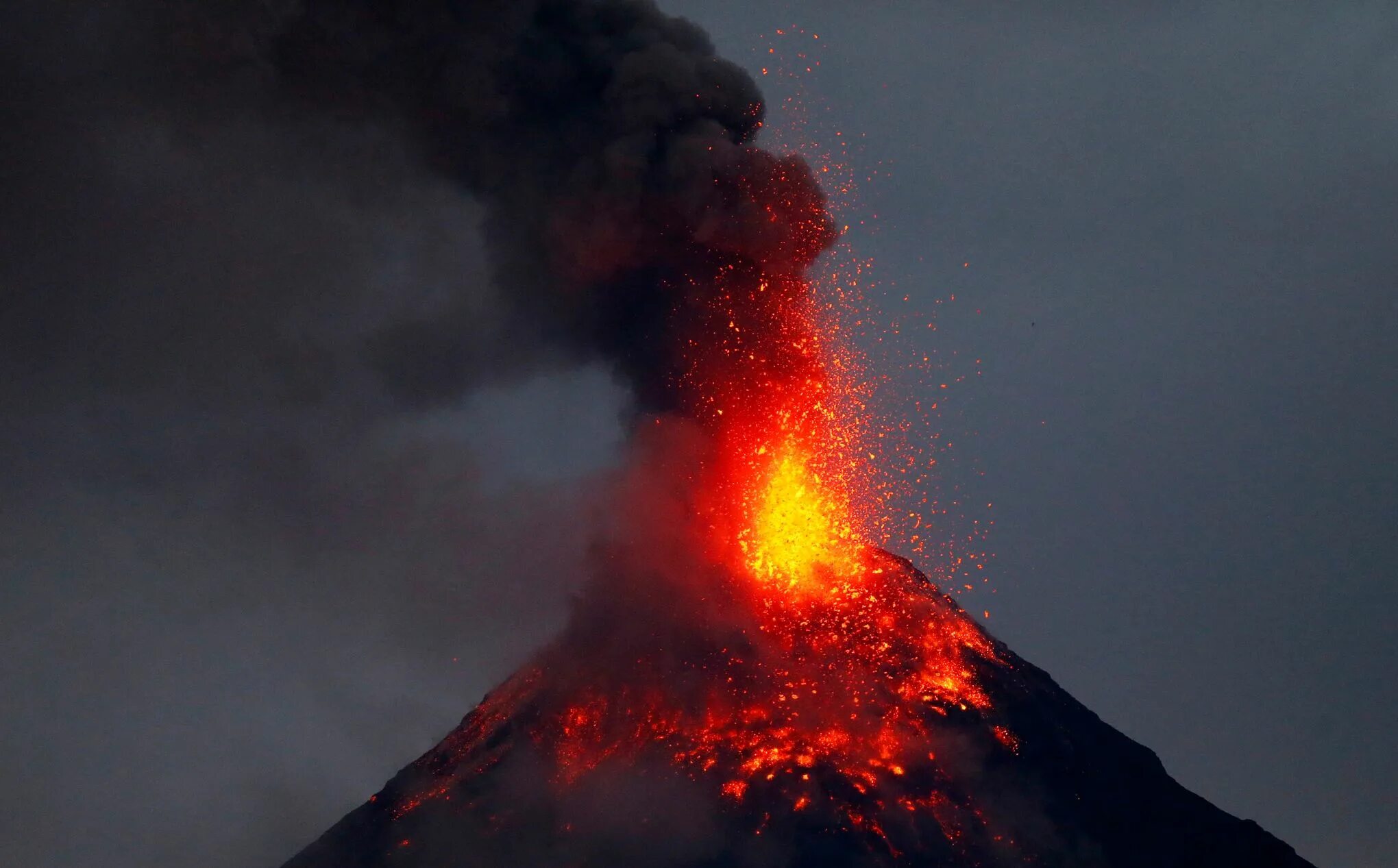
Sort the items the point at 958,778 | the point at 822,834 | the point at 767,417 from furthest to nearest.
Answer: the point at 767,417 < the point at 958,778 < the point at 822,834

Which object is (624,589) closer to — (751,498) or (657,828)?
(751,498)

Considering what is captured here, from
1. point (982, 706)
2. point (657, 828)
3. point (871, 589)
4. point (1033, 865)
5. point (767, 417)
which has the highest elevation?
point (767, 417)

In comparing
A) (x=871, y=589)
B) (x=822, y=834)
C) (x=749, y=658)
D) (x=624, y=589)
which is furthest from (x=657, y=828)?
(x=871, y=589)

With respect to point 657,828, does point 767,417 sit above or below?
above

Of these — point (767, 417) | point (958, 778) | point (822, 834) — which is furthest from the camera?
point (767, 417)

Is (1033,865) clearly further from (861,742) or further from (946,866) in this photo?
(861,742)

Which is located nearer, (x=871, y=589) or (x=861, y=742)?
(x=861, y=742)
